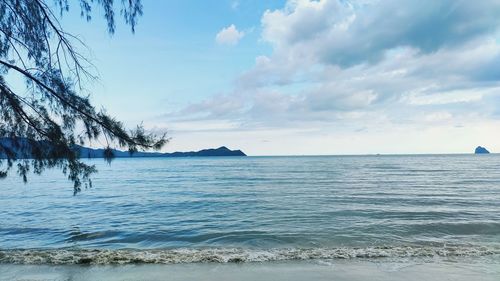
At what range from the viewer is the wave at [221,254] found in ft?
34.0

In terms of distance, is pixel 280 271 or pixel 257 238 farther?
pixel 257 238

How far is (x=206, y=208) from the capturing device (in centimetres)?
2200

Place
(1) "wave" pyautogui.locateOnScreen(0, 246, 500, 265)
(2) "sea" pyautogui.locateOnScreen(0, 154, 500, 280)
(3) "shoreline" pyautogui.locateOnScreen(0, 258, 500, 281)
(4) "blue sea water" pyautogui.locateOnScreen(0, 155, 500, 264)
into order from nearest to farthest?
(3) "shoreline" pyautogui.locateOnScreen(0, 258, 500, 281) → (2) "sea" pyautogui.locateOnScreen(0, 154, 500, 280) → (1) "wave" pyautogui.locateOnScreen(0, 246, 500, 265) → (4) "blue sea water" pyautogui.locateOnScreen(0, 155, 500, 264)

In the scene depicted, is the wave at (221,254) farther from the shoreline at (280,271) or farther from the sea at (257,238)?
the shoreline at (280,271)

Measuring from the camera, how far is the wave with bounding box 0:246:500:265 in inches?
408

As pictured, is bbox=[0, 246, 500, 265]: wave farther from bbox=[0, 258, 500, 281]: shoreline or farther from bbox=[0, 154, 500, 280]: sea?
bbox=[0, 258, 500, 281]: shoreline

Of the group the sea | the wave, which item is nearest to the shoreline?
the sea

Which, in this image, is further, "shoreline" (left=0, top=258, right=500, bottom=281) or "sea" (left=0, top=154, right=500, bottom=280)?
"sea" (left=0, top=154, right=500, bottom=280)

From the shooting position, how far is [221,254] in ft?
36.2

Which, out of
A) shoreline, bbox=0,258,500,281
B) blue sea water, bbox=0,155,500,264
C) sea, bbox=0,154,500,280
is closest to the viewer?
shoreline, bbox=0,258,500,281

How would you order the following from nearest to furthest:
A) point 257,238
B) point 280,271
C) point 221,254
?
point 280,271 < point 221,254 < point 257,238

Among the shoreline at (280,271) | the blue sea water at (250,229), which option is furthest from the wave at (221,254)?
the shoreline at (280,271)

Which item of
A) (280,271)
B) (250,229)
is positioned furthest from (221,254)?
(250,229)

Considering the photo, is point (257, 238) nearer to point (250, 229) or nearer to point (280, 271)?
point (250, 229)
